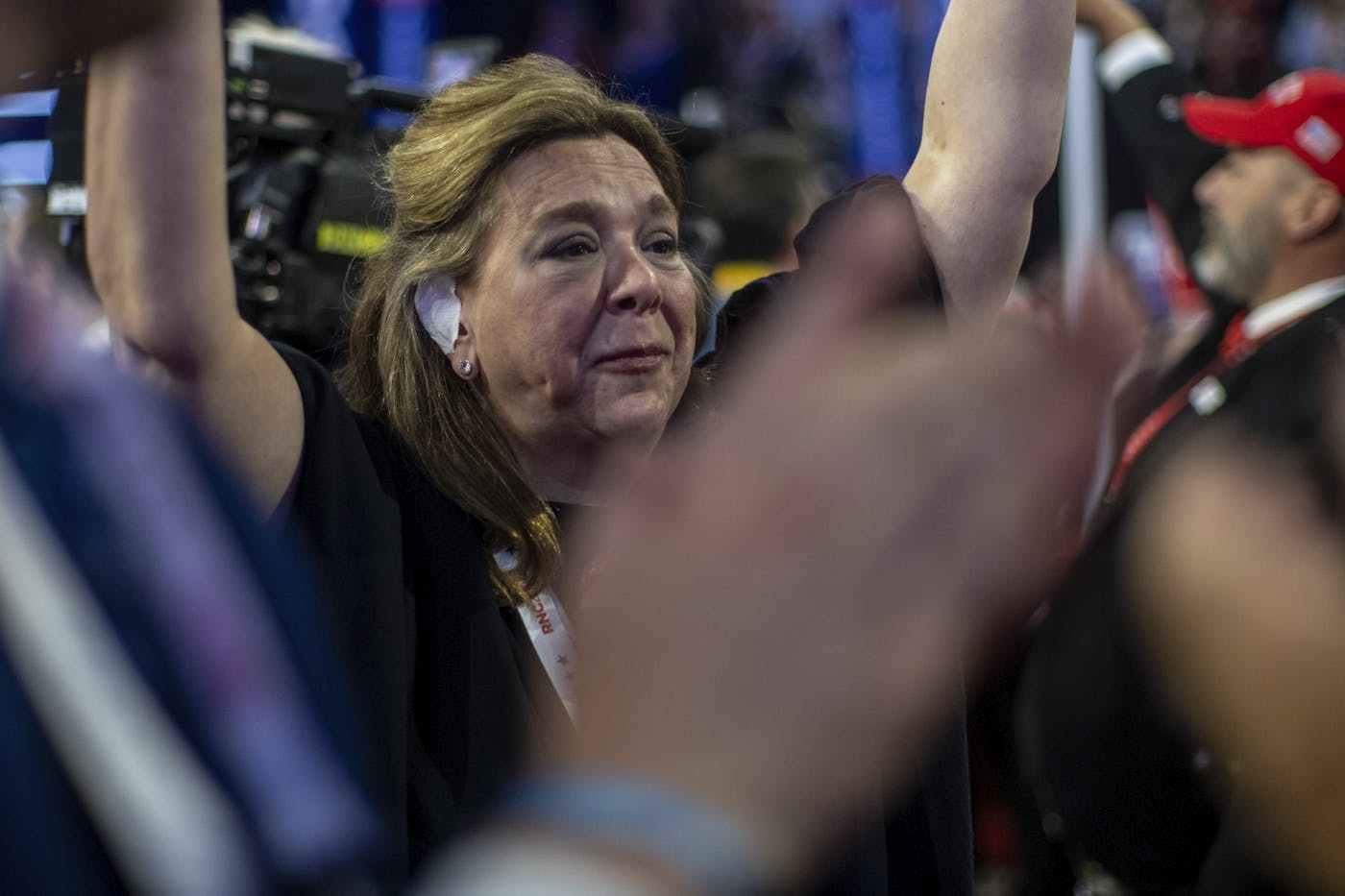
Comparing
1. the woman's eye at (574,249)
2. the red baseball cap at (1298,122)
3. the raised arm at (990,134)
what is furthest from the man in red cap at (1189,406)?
the woman's eye at (574,249)

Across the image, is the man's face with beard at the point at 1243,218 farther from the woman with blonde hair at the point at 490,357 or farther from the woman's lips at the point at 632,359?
the woman's lips at the point at 632,359

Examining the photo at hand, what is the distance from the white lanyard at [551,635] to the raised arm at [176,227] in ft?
0.93

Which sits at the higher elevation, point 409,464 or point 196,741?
point 196,741

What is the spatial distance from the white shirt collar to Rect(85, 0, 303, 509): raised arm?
85.2 inches

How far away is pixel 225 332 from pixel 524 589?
1.33ft

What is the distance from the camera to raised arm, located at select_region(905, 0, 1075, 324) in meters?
1.64

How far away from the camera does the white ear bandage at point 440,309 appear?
176 cm

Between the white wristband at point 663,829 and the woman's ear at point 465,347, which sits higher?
the white wristband at point 663,829

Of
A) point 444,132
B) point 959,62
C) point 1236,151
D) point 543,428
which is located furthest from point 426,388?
point 1236,151

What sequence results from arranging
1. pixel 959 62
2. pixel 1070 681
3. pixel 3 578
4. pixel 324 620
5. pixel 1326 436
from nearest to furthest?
pixel 3 578 < pixel 324 620 < pixel 1326 436 < pixel 959 62 < pixel 1070 681

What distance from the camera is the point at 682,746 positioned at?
1.76 feet

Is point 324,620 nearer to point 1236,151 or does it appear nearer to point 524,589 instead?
point 524,589

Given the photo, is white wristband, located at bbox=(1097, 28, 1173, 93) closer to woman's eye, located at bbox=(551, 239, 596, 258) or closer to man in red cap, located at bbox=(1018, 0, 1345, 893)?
man in red cap, located at bbox=(1018, 0, 1345, 893)

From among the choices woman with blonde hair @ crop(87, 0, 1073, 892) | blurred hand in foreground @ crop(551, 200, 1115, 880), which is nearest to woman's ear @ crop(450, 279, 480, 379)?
woman with blonde hair @ crop(87, 0, 1073, 892)
